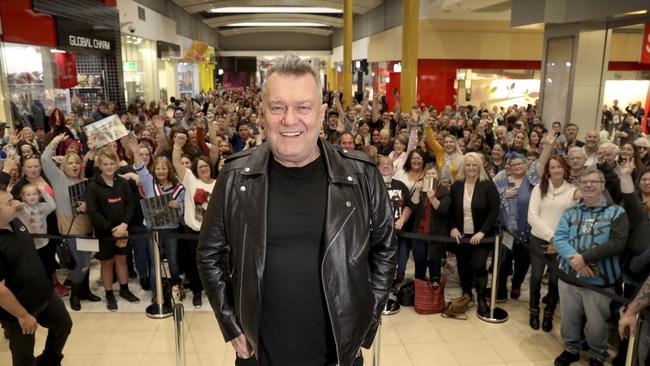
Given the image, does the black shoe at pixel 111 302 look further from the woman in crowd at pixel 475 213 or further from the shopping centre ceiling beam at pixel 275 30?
the shopping centre ceiling beam at pixel 275 30

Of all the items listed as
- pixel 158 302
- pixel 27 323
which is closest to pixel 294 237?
pixel 27 323

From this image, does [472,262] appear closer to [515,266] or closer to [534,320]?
[515,266]

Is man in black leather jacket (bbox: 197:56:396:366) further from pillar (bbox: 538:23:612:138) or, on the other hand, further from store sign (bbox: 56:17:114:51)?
store sign (bbox: 56:17:114:51)

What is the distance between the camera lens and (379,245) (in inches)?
80.4

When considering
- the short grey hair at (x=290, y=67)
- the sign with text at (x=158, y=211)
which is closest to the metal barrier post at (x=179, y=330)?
the sign with text at (x=158, y=211)

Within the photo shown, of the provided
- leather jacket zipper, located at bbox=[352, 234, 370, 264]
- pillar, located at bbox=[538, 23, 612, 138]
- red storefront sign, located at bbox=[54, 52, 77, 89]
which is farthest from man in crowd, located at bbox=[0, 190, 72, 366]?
pillar, located at bbox=[538, 23, 612, 138]

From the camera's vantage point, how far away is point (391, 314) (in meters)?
5.36

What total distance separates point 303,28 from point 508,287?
41115 mm

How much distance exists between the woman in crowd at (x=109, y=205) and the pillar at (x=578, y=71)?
10.9 m

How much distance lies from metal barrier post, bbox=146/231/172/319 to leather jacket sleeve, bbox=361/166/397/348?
11.2 feet

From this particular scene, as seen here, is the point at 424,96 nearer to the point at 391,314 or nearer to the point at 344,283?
the point at 391,314

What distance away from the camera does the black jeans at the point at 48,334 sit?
348cm

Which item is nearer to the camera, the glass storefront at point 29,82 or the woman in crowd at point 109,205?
the woman in crowd at point 109,205

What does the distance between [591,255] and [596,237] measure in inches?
6.1
